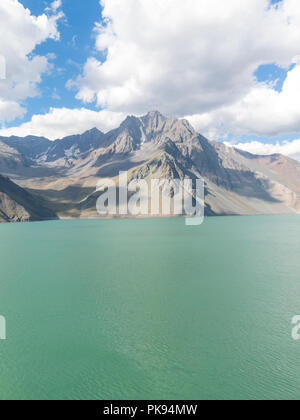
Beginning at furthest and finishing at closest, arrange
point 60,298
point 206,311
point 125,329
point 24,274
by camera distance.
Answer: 1. point 24,274
2. point 60,298
3. point 206,311
4. point 125,329

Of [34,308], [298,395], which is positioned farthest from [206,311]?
[34,308]

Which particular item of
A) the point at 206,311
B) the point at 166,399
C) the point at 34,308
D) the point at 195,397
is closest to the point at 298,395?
the point at 195,397

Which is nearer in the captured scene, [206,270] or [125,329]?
[125,329]

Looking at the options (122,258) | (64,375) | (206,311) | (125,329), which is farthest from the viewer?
(122,258)
